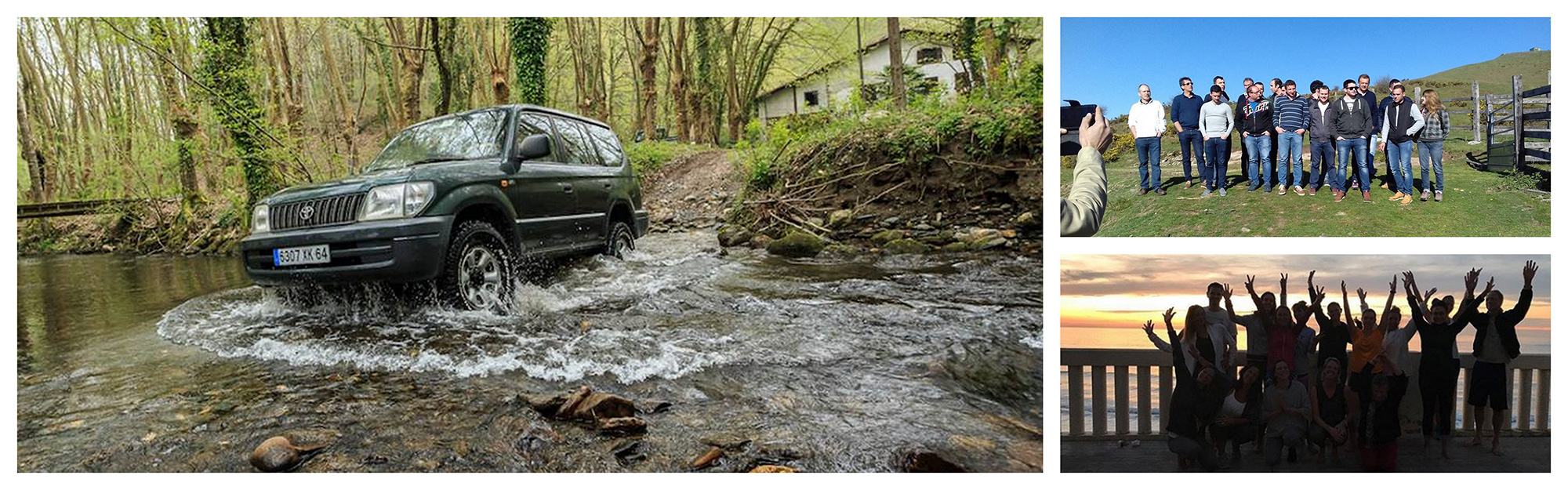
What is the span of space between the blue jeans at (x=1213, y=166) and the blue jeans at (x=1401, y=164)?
58 cm

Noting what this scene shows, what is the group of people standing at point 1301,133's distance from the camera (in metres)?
2.84

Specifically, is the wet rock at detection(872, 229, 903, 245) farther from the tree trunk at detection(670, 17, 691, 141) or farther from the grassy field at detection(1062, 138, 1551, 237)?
the grassy field at detection(1062, 138, 1551, 237)

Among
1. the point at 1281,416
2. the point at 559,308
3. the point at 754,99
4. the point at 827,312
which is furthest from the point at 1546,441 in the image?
the point at 559,308

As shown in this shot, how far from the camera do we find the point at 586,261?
3.79 meters

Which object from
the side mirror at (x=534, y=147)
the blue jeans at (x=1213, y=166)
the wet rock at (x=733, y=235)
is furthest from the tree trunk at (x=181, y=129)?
the blue jeans at (x=1213, y=166)

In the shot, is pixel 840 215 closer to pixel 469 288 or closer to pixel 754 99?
pixel 754 99

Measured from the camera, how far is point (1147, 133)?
9.47 ft

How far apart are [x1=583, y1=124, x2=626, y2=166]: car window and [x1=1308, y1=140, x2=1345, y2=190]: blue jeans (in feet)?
9.52

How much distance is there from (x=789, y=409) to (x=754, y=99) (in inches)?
70.2

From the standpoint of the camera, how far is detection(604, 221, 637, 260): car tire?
3832mm

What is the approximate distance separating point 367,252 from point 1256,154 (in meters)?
3.40

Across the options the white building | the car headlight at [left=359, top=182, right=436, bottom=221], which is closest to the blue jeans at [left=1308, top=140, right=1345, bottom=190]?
the white building

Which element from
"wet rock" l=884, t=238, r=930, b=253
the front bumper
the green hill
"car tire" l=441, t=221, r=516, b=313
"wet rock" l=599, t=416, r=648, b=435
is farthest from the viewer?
"wet rock" l=884, t=238, r=930, b=253
